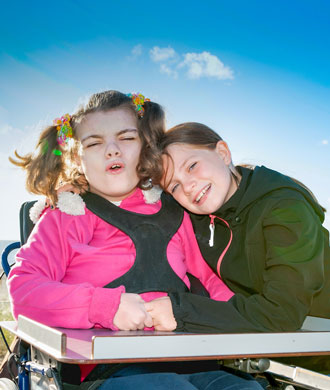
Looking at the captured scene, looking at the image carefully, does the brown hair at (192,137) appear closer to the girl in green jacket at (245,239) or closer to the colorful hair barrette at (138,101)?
the girl in green jacket at (245,239)

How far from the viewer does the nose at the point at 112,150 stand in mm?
1961

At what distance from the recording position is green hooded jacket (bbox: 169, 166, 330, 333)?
4.83 ft

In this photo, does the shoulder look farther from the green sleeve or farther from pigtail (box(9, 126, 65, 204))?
the green sleeve

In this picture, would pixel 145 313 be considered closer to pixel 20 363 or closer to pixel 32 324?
pixel 32 324

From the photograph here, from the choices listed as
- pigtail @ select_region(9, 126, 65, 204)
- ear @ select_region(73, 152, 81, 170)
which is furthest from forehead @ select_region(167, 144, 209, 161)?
pigtail @ select_region(9, 126, 65, 204)

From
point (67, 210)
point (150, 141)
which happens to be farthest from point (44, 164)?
point (150, 141)

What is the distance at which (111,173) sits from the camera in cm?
199

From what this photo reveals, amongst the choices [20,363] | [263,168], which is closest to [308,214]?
[263,168]

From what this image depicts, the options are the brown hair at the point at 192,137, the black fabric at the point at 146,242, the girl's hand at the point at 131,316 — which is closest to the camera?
the girl's hand at the point at 131,316

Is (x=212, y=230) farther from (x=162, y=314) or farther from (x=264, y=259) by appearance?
(x=162, y=314)

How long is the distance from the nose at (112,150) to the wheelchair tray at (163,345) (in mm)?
880

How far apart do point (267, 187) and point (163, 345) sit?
950 millimetres

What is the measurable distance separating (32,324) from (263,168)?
3.83ft

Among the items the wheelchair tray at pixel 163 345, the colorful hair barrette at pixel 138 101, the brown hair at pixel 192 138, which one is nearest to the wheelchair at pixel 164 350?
the wheelchair tray at pixel 163 345
